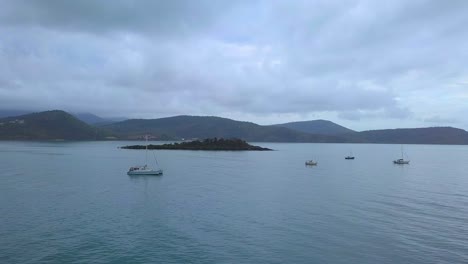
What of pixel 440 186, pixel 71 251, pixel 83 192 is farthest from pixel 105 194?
pixel 440 186

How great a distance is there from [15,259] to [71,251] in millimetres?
3526

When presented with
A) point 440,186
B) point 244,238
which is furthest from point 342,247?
point 440,186

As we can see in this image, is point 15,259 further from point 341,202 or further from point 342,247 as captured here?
point 341,202

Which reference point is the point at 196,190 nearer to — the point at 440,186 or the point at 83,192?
the point at 83,192

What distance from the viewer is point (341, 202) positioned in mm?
51094

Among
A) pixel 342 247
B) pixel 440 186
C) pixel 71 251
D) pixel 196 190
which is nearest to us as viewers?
pixel 71 251

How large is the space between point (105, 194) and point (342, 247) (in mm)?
35960

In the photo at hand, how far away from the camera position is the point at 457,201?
175 feet

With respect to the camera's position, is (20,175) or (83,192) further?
(20,175)

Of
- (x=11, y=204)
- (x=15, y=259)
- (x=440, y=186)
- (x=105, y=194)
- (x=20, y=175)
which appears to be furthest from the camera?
(x=20, y=175)

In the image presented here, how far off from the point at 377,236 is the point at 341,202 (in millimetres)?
17035

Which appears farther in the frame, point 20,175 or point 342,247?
point 20,175

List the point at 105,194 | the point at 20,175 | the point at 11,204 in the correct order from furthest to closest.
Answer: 1. the point at 20,175
2. the point at 105,194
3. the point at 11,204

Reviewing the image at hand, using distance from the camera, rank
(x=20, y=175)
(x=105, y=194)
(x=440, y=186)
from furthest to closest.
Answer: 1. (x=20, y=175)
2. (x=440, y=186)
3. (x=105, y=194)
